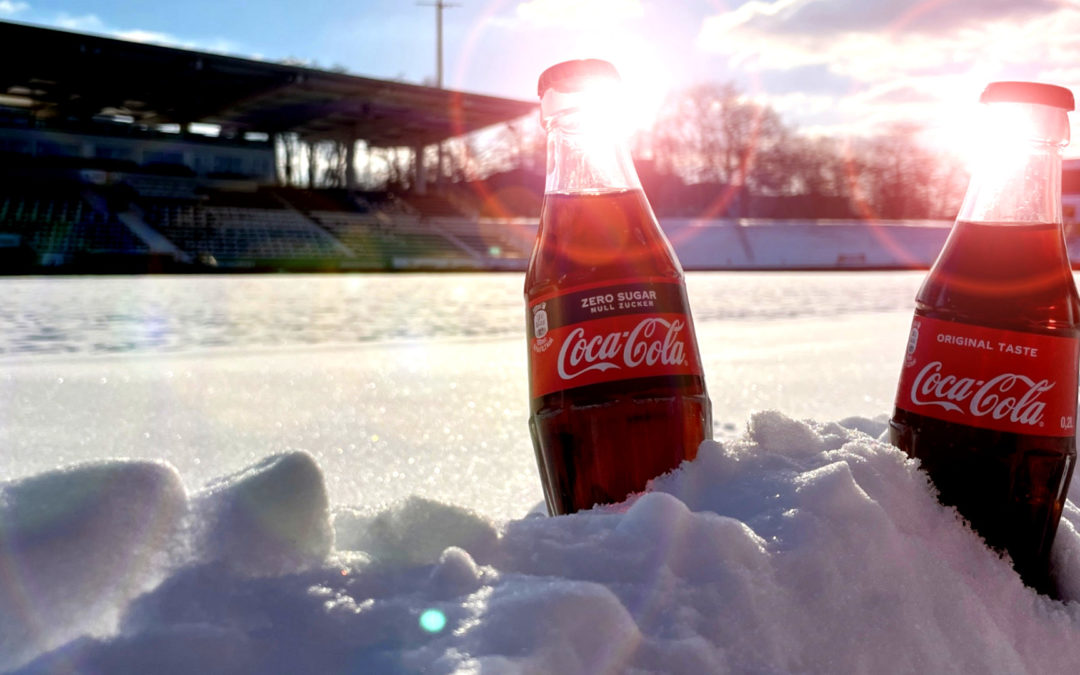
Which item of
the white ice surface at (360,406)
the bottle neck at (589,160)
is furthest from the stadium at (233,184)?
the bottle neck at (589,160)

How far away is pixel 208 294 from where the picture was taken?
6.53 m

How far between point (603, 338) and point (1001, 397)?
1.24ft

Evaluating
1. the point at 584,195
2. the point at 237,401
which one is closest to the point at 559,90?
the point at 584,195

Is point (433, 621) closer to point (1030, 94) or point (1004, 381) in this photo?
point (1004, 381)

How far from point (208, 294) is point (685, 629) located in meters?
6.54

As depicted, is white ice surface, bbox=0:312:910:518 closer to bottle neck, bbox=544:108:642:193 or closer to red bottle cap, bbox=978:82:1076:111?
bottle neck, bbox=544:108:642:193

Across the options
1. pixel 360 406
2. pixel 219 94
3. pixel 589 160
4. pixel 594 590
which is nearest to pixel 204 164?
pixel 219 94

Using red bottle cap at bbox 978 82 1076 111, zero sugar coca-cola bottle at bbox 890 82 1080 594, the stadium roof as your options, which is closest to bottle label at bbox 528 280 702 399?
zero sugar coca-cola bottle at bbox 890 82 1080 594

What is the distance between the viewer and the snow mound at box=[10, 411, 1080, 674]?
50 centimetres

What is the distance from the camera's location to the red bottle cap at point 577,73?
89 cm

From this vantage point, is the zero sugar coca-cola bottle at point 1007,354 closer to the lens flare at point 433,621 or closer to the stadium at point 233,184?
the lens flare at point 433,621

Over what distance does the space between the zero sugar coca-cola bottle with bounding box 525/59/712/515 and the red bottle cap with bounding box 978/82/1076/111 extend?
353mm

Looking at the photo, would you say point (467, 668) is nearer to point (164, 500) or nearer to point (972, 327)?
point (164, 500)

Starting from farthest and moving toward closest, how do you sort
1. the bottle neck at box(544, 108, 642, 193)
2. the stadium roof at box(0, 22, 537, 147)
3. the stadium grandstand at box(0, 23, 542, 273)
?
1. the stadium grandstand at box(0, 23, 542, 273)
2. the stadium roof at box(0, 22, 537, 147)
3. the bottle neck at box(544, 108, 642, 193)
